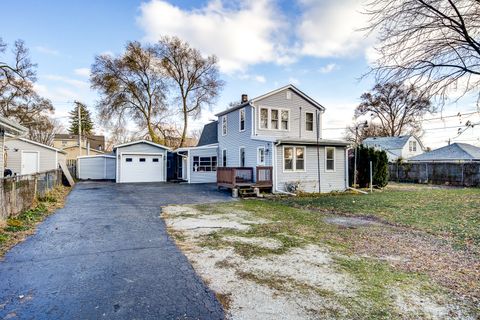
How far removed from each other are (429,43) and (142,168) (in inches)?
789

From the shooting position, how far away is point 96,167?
22578 millimetres

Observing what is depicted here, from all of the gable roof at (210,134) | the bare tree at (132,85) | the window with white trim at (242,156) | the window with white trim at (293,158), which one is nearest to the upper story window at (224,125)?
the gable roof at (210,134)

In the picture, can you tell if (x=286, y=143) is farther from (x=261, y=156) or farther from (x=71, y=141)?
(x=71, y=141)

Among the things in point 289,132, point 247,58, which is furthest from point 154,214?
point 247,58

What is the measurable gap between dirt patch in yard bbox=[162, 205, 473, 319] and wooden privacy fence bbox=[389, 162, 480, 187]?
19237 millimetres

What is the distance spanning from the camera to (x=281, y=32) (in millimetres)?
13500

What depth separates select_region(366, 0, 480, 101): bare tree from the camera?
536 centimetres

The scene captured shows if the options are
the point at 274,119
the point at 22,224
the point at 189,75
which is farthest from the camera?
the point at 189,75

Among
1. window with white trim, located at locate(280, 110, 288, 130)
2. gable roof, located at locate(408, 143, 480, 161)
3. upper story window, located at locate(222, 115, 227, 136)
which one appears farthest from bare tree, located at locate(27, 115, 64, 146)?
gable roof, located at locate(408, 143, 480, 161)

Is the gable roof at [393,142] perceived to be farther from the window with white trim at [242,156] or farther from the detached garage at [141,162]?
the detached garage at [141,162]

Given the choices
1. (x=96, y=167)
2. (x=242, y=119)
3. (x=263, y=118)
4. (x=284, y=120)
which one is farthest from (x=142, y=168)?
(x=284, y=120)

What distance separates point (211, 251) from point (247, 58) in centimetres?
1511

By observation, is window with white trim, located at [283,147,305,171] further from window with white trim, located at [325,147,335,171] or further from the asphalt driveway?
the asphalt driveway

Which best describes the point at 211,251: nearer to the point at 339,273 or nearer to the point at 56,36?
the point at 339,273
